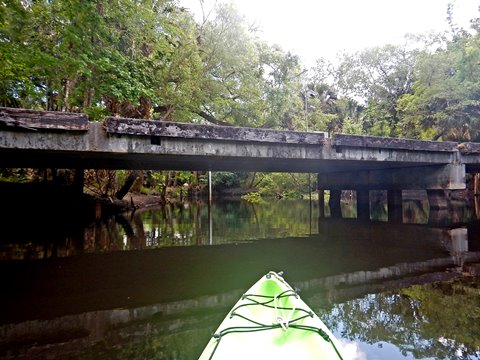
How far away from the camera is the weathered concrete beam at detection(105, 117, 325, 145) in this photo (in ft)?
22.9

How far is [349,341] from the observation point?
281cm

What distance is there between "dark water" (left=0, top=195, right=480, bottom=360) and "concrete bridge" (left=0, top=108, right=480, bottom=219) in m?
2.08

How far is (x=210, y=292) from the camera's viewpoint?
412 centimetres

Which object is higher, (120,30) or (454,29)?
(454,29)

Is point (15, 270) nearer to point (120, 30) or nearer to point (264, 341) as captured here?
point (264, 341)

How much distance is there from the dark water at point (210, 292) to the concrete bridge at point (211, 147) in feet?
6.83

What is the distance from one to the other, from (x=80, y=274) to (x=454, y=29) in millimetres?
26108

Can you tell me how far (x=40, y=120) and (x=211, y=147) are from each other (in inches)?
135

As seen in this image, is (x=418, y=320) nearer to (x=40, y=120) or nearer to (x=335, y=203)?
(x=40, y=120)

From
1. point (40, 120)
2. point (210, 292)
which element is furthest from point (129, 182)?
point (210, 292)

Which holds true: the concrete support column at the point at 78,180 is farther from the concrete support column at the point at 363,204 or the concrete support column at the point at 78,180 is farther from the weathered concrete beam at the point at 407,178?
the concrete support column at the point at 363,204

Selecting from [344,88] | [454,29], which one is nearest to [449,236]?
[454,29]

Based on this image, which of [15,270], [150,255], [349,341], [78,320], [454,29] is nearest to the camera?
[349,341]

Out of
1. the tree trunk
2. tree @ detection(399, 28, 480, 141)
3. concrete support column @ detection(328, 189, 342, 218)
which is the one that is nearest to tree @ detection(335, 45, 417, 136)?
tree @ detection(399, 28, 480, 141)
